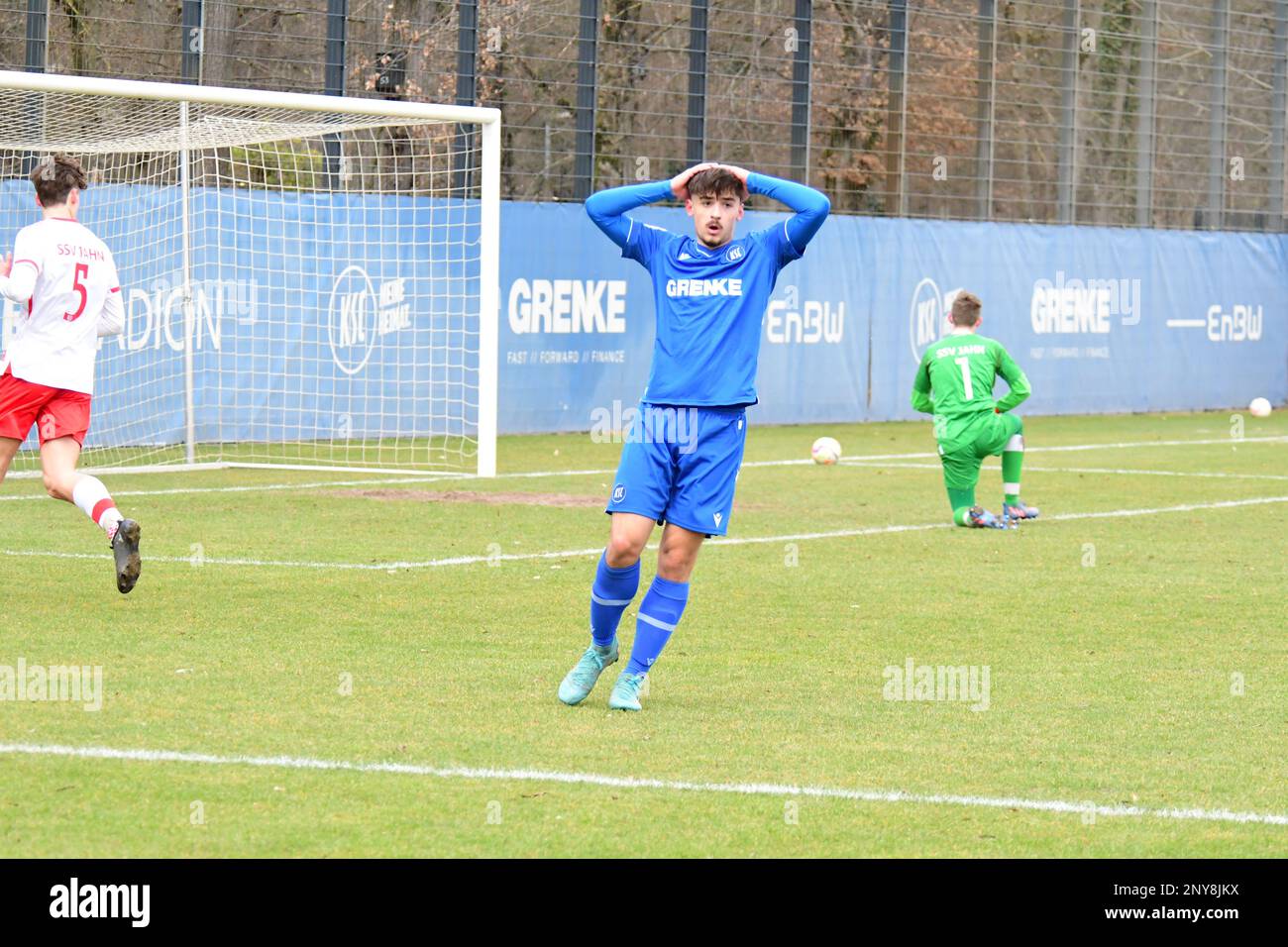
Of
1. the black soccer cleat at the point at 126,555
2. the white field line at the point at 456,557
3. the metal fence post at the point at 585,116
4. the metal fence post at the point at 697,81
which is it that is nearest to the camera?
the black soccer cleat at the point at 126,555

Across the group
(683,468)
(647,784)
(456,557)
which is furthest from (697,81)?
(647,784)

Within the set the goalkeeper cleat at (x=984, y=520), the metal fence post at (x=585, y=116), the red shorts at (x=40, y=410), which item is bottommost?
the goalkeeper cleat at (x=984, y=520)

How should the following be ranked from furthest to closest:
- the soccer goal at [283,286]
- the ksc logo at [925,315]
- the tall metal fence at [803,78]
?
the ksc logo at [925,315] < the tall metal fence at [803,78] < the soccer goal at [283,286]

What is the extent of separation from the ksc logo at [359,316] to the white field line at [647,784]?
1358 cm

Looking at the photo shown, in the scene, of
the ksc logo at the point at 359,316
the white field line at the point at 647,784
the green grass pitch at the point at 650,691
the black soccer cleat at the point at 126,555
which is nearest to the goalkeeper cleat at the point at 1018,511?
the green grass pitch at the point at 650,691

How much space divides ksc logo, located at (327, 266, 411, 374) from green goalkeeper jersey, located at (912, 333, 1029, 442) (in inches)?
286

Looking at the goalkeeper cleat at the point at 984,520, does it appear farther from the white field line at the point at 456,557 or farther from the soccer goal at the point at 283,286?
the soccer goal at the point at 283,286

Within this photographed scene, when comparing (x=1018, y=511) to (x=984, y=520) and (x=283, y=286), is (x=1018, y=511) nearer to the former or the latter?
(x=984, y=520)

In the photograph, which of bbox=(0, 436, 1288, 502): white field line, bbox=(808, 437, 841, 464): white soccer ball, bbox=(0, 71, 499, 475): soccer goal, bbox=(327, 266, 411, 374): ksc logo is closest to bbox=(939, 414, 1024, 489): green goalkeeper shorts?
bbox=(0, 71, 499, 475): soccer goal

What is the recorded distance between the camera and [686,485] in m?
7.15

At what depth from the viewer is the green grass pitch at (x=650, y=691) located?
541cm

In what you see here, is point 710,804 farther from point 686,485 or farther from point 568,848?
point 686,485

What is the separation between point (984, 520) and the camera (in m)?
13.7

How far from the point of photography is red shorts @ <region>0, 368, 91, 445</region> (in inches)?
364
